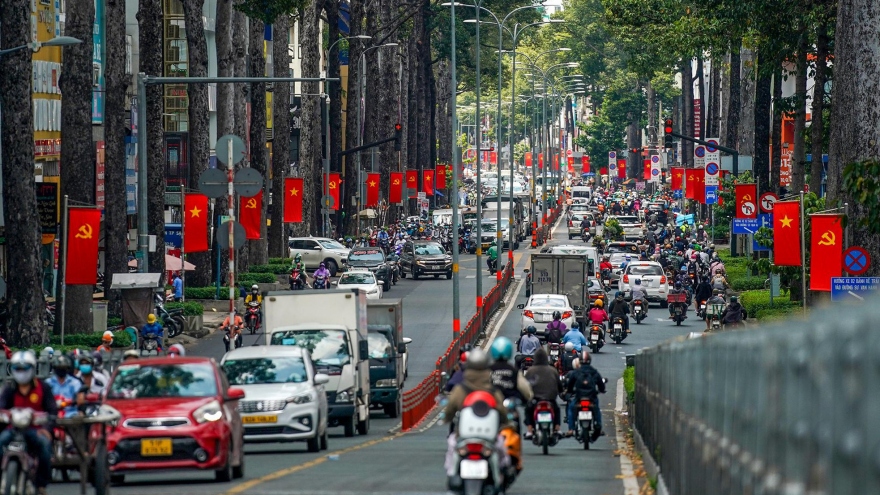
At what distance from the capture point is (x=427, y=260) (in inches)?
2874

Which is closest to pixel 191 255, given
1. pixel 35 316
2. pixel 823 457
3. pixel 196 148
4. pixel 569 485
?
pixel 196 148

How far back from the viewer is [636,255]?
73.8 m

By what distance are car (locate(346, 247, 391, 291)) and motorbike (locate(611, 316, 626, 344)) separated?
17.4m

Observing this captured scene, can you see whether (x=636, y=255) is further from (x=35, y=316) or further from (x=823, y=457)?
(x=823, y=457)

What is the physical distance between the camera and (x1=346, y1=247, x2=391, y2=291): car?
2574 inches

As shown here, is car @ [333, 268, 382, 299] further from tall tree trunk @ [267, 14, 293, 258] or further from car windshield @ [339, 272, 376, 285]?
tall tree trunk @ [267, 14, 293, 258]

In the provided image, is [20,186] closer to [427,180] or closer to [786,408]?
[786,408]

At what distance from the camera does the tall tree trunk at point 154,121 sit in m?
43.8

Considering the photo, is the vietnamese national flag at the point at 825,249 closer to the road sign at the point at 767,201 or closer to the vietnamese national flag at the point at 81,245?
the vietnamese national flag at the point at 81,245

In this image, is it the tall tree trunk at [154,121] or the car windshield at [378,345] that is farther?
the tall tree trunk at [154,121]

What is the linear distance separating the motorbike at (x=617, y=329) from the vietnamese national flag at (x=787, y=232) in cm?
1655

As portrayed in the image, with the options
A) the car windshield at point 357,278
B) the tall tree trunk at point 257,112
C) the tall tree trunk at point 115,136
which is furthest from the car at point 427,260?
the tall tree trunk at point 115,136

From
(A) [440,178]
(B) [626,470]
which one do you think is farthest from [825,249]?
(A) [440,178]

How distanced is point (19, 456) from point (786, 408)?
27.5 feet
